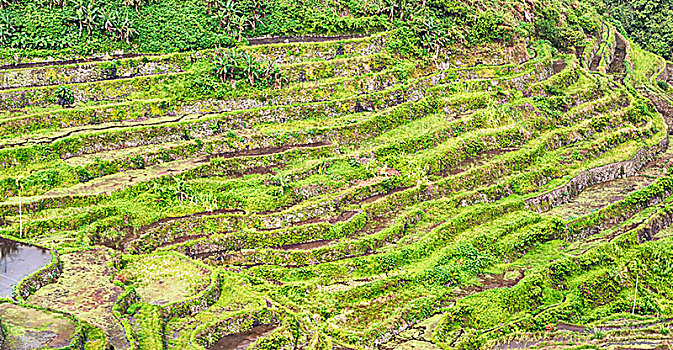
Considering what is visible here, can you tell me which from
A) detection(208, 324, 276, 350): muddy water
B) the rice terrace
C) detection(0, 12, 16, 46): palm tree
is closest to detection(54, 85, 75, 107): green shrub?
the rice terrace

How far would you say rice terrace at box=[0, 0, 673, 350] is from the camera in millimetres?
27859

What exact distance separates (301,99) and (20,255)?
13.7 m

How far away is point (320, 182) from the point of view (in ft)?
109

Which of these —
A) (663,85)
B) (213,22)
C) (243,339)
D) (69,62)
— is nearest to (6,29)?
(69,62)

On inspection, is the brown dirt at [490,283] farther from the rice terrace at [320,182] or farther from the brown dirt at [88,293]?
the brown dirt at [88,293]

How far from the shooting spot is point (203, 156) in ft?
114

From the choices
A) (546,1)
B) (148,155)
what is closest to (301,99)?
(148,155)

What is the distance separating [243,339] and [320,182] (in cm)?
784

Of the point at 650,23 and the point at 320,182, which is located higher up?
the point at 650,23

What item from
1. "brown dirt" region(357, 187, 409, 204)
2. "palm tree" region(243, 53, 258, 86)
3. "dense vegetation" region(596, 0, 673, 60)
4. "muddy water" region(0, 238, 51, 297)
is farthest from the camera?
"dense vegetation" region(596, 0, 673, 60)

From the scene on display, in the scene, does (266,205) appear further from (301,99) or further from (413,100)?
(413,100)

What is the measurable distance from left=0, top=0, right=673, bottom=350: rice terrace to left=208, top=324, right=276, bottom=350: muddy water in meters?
0.05

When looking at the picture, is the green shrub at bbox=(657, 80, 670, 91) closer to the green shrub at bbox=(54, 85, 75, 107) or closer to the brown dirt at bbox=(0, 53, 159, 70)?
the brown dirt at bbox=(0, 53, 159, 70)

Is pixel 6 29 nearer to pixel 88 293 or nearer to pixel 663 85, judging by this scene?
pixel 88 293
